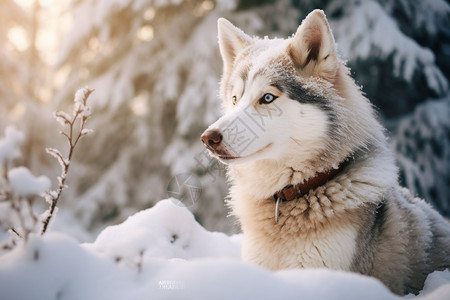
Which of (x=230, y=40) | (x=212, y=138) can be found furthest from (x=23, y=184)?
(x=230, y=40)

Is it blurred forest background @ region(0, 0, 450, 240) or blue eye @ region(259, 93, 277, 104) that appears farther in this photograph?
blurred forest background @ region(0, 0, 450, 240)

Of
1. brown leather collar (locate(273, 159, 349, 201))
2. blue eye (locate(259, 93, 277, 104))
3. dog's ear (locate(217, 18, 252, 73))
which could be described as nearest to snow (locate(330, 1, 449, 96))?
dog's ear (locate(217, 18, 252, 73))

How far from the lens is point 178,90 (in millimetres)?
5867

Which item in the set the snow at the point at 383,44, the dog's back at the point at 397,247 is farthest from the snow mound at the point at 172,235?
the snow at the point at 383,44

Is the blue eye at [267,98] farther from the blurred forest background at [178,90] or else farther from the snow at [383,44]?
the snow at [383,44]

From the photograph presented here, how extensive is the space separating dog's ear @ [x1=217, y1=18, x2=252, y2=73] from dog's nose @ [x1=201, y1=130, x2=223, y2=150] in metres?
0.96

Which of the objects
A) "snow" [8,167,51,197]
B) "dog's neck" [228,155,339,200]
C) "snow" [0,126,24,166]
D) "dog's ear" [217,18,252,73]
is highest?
"dog's ear" [217,18,252,73]

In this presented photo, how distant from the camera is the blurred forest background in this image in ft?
17.5

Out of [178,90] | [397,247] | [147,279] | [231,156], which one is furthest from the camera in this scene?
[178,90]

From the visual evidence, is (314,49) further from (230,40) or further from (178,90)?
(178,90)

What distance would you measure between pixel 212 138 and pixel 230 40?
1.08m

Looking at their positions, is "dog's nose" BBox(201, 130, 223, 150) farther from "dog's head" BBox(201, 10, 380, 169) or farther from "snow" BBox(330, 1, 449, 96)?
"snow" BBox(330, 1, 449, 96)

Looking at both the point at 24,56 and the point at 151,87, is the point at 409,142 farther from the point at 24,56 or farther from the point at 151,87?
the point at 24,56

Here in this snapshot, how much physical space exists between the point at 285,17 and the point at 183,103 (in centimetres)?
258
